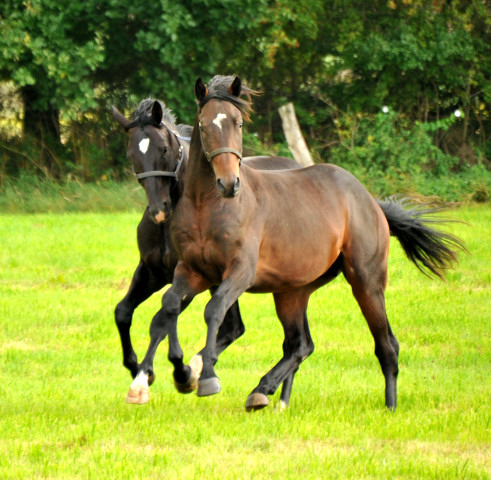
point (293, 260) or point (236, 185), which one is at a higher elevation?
point (236, 185)

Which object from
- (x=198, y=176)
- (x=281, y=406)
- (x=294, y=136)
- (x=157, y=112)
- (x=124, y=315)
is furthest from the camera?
(x=294, y=136)

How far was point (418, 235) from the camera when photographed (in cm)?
786

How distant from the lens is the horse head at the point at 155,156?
6.27 metres

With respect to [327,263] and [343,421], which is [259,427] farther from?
[327,263]

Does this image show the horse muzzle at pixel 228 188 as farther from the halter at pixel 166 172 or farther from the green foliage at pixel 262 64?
the green foliage at pixel 262 64

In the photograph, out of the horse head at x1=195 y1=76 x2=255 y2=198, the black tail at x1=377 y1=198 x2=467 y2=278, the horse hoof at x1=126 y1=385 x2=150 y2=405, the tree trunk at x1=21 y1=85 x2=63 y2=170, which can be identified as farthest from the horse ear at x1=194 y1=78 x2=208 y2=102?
the tree trunk at x1=21 y1=85 x2=63 y2=170

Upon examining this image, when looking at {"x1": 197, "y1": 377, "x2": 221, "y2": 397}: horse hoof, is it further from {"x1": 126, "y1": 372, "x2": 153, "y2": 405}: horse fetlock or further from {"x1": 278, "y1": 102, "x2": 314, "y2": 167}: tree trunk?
{"x1": 278, "y1": 102, "x2": 314, "y2": 167}: tree trunk

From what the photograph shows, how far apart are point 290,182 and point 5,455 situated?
2882mm

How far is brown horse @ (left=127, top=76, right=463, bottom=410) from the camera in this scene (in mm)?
5707

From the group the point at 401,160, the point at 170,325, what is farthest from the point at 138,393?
the point at 401,160

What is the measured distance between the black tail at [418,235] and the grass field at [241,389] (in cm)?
107

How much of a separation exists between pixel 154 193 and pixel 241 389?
80.5 inches

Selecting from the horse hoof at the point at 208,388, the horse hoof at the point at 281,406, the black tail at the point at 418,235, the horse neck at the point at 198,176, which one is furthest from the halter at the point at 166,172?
the black tail at the point at 418,235

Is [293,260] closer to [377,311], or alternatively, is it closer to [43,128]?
[377,311]
